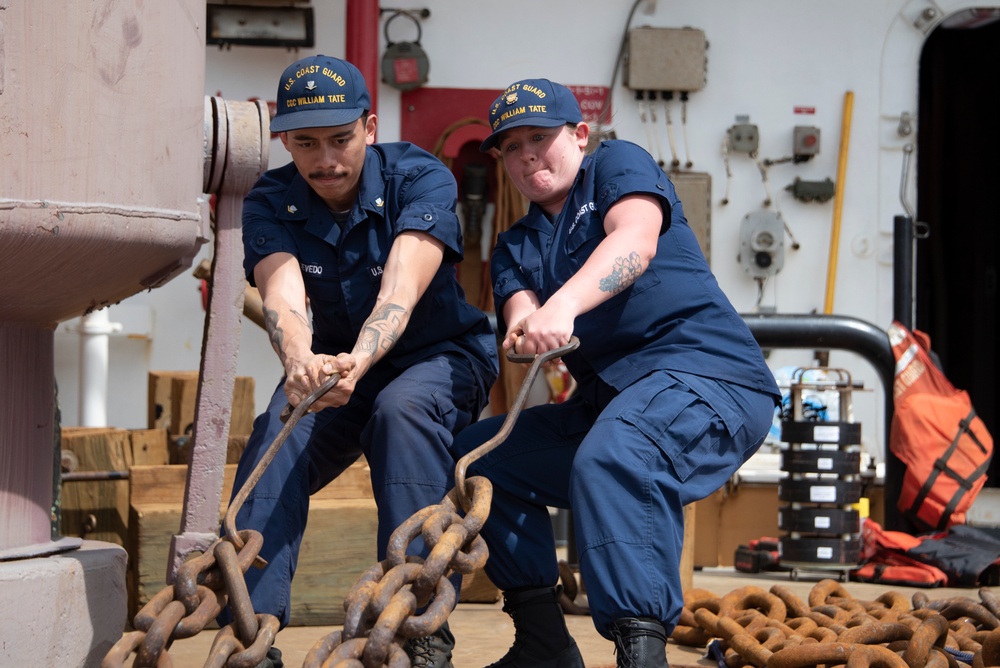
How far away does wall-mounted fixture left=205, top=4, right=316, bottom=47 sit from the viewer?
7406 millimetres

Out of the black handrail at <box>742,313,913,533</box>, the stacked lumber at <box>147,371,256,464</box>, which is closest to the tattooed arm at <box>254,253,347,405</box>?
the stacked lumber at <box>147,371,256,464</box>

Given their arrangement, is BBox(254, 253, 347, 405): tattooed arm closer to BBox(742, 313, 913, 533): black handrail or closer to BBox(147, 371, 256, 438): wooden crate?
BBox(147, 371, 256, 438): wooden crate

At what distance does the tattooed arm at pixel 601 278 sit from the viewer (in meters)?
2.69

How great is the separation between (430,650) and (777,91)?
19.1 ft

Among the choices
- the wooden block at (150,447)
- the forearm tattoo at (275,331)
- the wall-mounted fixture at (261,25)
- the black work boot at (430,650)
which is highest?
the wall-mounted fixture at (261,25)

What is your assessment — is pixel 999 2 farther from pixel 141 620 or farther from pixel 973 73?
pixel 141 620

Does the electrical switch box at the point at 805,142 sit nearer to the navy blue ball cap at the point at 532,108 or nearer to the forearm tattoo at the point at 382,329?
the navy blue ball cap at the point at 532,108

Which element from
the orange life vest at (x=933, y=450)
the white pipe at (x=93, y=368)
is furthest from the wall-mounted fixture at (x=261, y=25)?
the orange life vest at (x=933, y=450)

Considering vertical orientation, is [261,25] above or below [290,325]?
above

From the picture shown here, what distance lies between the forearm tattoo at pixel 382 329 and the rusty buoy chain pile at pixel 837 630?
3.90 ft

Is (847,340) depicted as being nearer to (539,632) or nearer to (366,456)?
(539,632)

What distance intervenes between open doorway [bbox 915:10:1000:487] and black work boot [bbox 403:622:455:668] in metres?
7.21

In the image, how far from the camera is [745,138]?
778 cm

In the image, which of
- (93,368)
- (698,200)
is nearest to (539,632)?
(93,368)
